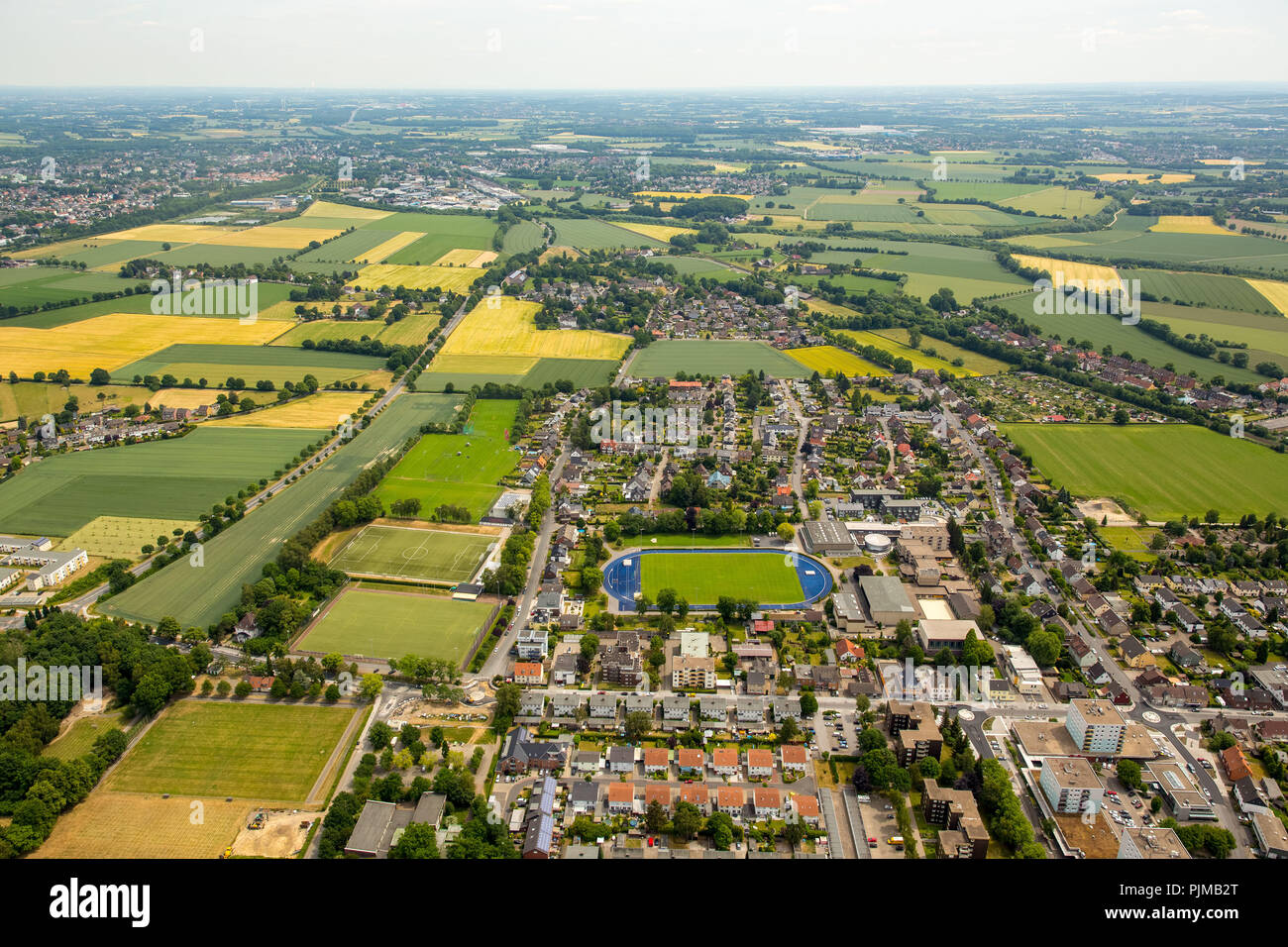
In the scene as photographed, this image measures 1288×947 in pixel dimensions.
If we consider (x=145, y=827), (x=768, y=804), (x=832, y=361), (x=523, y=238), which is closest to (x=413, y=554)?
(x=145, y=827)

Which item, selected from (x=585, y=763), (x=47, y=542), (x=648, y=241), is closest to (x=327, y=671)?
(x=585, y=763)

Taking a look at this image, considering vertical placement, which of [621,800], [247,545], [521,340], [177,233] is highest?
[177,233]

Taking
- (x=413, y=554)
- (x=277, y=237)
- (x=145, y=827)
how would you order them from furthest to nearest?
(x=277, y=237), (x=413, y=554), (x=145, y=827)

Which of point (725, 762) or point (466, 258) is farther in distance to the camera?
point (466, 258)

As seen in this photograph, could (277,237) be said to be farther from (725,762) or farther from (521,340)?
(725,762)

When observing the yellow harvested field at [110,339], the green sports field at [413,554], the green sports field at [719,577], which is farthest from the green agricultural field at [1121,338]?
the yellow harvested field at [110,339]
